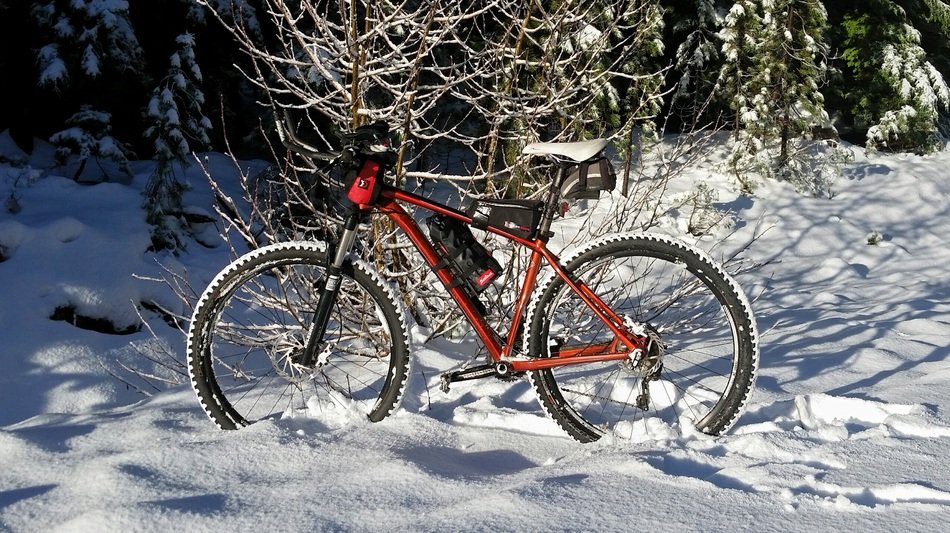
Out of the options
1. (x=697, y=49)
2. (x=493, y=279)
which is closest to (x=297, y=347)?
(x=493, y=279)

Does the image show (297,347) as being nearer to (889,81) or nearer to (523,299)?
(523,299)

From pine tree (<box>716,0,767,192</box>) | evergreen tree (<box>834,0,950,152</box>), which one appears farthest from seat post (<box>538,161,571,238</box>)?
evergreen tree (<box>834,0,950,152</box>)

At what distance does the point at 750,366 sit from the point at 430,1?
8.09 ft

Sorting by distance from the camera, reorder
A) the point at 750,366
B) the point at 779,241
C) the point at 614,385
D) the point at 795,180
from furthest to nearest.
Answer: the point at 795,180, the point at 779,241, the point at 614,385, the point at 750,366

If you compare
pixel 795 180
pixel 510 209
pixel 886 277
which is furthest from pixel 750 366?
pixel 795 180

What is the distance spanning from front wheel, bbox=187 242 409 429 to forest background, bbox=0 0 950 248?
106 cm

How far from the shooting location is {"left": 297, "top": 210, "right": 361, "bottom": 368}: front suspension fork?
10.2 ft

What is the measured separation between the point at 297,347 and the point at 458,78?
1.91 metres

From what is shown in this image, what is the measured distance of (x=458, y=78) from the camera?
14.6 ft

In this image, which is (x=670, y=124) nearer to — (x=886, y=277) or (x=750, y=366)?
(x=886, y=277)

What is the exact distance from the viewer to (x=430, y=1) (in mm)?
4113

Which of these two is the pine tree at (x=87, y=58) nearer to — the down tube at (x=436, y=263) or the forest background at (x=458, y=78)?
the forest background at (x=458, y=78)

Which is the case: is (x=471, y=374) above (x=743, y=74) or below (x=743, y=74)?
below

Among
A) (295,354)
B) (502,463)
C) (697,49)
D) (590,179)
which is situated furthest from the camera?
(697,49)
